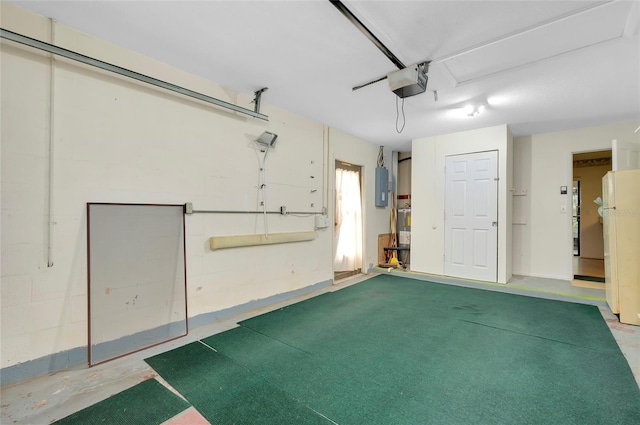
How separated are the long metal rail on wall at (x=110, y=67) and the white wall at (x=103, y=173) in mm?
114

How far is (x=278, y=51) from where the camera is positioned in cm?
257

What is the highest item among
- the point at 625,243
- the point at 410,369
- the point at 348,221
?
the point at 348,221

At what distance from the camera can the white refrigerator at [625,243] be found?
3061mm

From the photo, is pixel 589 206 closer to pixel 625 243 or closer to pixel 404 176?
pixel 404 176

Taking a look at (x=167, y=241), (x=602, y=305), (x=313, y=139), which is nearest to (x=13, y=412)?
(x=167, y=241)

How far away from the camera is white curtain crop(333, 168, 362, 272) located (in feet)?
17.4

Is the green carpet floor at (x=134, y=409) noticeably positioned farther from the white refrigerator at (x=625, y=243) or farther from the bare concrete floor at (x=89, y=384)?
the white refrigerator at (x=625, y=243)

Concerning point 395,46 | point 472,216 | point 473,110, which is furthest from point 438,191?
point 395,46

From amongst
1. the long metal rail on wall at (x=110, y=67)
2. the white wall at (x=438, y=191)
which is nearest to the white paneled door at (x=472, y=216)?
the white wall at (x=438, y=191)

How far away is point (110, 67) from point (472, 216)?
17.6 ft

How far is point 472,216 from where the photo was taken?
490 cm

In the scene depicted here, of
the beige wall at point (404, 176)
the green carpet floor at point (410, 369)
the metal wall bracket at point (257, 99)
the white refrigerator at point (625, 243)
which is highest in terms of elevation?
the metal wall bracket at point (257, 99)

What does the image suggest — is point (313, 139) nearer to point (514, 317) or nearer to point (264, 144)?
point (264, 144)

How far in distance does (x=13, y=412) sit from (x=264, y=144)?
3148mm
